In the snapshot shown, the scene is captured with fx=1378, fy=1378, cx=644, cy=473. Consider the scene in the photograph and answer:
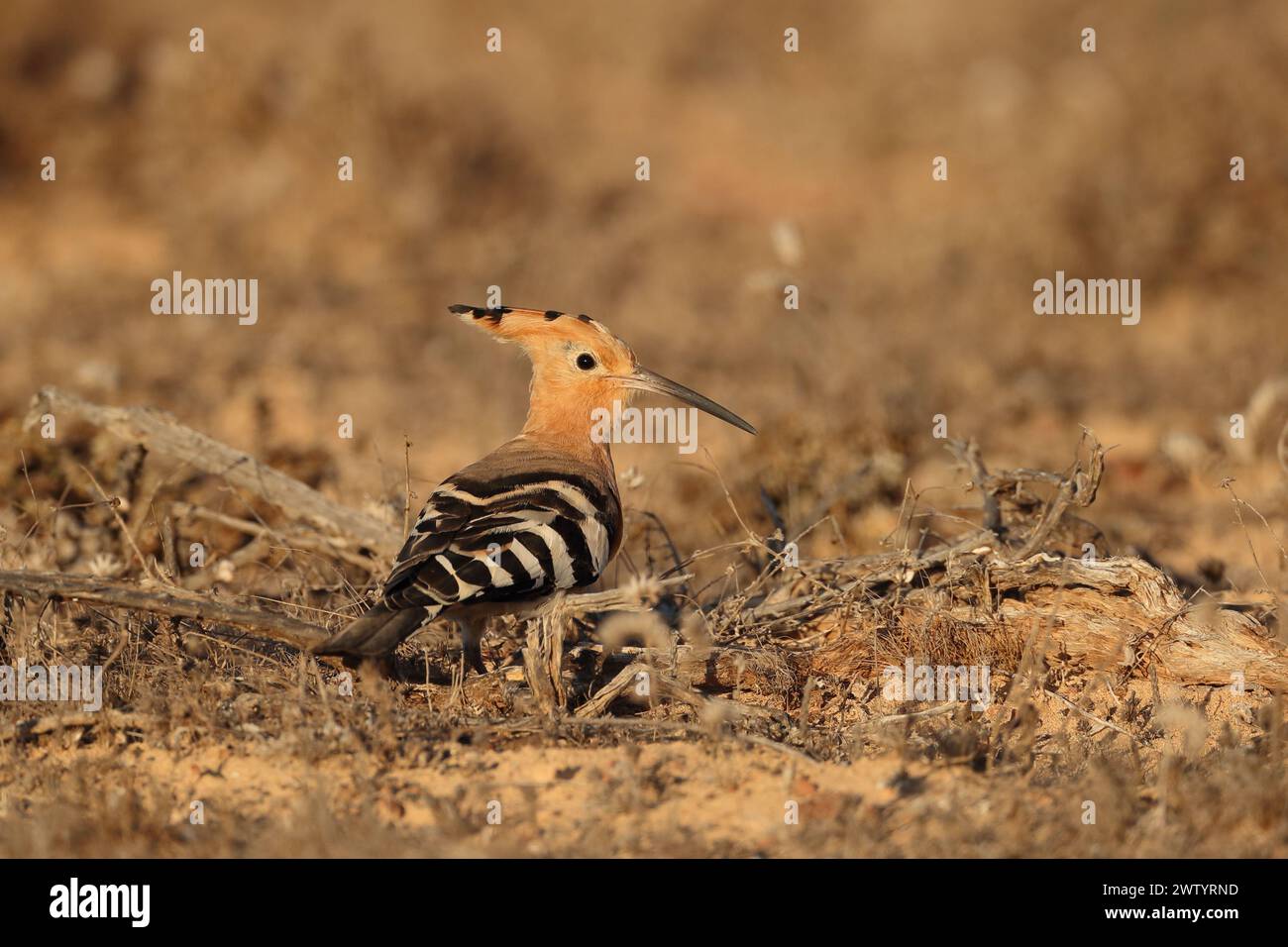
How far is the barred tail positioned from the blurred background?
1247mm

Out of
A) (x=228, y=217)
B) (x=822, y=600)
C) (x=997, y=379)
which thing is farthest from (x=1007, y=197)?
(x=822, y=600)

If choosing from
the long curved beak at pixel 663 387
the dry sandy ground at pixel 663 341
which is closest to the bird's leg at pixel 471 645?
the dry sandy ground at pixel 663 341

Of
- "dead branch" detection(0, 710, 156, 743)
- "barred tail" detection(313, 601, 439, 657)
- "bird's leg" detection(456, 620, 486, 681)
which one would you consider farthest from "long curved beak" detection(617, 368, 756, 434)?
"dead branch" detection(0, 710, 156, 743)

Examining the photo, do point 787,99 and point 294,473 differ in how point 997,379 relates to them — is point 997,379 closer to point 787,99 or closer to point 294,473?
point 294,473

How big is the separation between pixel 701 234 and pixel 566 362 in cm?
541

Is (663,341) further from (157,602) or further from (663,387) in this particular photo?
(157,602)

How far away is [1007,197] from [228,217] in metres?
5.21

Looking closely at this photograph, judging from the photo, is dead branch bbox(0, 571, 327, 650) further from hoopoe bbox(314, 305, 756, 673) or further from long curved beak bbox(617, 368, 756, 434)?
long curved beak bbox(617, 368, 756, 434)

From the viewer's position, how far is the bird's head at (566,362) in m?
4.47

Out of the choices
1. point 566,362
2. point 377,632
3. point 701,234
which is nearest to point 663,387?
point 566,362

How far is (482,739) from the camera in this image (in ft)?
10.3

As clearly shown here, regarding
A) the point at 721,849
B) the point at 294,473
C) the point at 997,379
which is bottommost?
the point at 721,849

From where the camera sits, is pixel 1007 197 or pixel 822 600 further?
pixel 1007 197

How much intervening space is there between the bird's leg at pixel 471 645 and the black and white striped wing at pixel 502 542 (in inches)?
9.5
